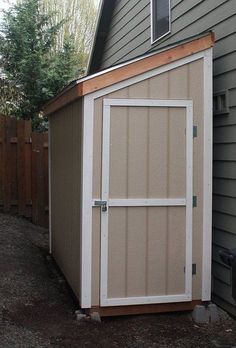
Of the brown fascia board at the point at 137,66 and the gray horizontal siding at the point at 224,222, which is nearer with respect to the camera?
the brown fascia board at the point at 137,66

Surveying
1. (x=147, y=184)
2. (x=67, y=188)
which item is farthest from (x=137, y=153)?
(x=67, y=188)

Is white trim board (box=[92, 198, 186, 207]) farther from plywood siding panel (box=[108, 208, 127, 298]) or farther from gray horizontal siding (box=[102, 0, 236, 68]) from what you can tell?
gray horizontal siding (box=[102, 0, 236, 68])

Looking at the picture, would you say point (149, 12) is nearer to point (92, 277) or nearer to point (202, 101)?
point (202, 101)

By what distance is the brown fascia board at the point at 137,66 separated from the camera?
5430 millimetres

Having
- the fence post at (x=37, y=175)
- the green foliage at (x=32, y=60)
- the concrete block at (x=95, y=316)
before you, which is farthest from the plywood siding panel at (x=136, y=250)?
the green foliage at (x=32, y=60)

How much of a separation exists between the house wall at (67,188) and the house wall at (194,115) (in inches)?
11.3

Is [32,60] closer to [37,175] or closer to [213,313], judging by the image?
[37,175]

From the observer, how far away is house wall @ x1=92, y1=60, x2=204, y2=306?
5.53 meters

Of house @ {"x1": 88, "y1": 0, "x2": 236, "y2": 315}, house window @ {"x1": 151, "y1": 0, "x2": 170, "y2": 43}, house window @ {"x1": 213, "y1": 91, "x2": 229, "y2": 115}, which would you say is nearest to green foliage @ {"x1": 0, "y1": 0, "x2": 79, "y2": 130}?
house window @ {"x1": 151, "y1": 0, "x2": 170, "y2": 43}

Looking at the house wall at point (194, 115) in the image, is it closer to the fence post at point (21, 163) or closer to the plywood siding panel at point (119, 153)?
the plywood siding panel at point (119, 153)

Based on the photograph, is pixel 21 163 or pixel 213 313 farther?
pixel 21 163

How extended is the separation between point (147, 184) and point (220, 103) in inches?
50.5

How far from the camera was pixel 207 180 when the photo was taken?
5.71 meters

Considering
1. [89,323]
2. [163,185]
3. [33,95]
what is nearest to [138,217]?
[163,185]
